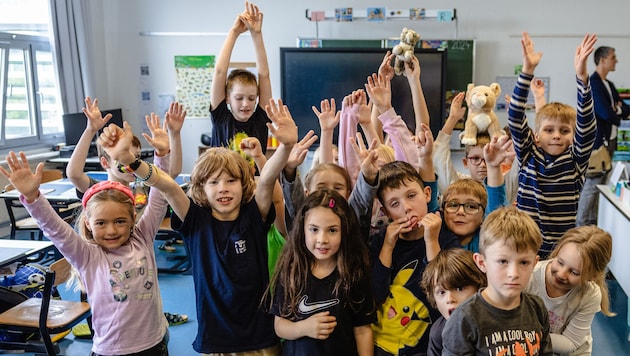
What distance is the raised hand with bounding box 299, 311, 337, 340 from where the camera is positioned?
161 centimetres

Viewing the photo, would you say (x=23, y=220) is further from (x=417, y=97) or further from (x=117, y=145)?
(x=417, y=97)

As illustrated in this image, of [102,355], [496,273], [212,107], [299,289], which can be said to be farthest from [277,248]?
[212,107]

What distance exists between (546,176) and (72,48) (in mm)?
5250

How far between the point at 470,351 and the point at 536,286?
1.65ft

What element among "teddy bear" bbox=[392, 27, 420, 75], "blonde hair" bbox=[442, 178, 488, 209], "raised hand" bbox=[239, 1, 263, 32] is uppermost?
"raised hand" bbox=[239, 1, 263, 32]

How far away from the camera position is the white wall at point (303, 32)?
549cm

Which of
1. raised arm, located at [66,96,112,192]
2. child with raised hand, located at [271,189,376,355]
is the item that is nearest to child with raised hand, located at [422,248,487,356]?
child with raised hand, located at [271,189,376,355]

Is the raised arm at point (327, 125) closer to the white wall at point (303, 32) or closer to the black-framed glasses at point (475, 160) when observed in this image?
the black-framed glasses at point (475, 160)

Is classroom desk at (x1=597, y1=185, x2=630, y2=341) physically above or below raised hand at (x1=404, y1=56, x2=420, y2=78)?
Answer: below

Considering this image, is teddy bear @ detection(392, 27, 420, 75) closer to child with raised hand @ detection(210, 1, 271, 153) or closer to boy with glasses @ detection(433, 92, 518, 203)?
boy with glasses @ detection(433, 92, 518, 203)

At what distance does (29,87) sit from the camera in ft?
18.4

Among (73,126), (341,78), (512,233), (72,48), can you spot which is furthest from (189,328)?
(72,48)

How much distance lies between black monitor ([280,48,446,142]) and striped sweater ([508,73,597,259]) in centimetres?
338

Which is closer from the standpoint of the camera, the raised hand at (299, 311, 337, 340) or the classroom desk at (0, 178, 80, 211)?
the raised hand at (299, 311, 337, 340)
